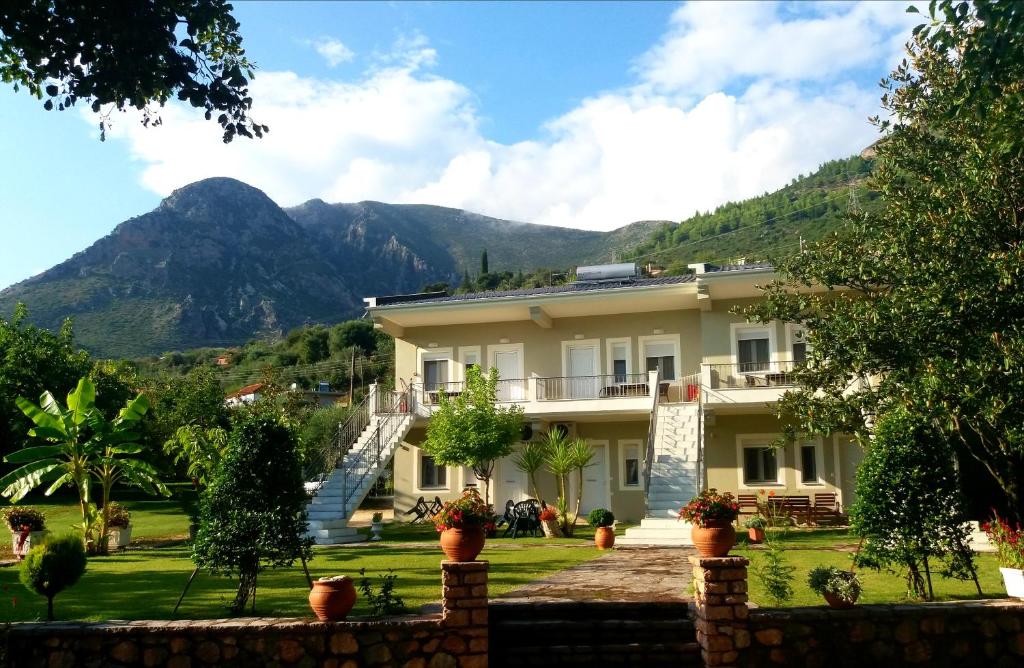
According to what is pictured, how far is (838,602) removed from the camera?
874 centimetres

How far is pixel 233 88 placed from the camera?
989 centimetres

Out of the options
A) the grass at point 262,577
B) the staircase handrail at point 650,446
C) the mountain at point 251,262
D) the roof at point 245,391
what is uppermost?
the mountain at point 251,262

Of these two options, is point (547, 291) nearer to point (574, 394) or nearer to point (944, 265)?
point (574, 394)

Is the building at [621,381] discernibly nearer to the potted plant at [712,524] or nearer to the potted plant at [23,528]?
the potted plant at [23,528]

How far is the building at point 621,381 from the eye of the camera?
77.7 feet

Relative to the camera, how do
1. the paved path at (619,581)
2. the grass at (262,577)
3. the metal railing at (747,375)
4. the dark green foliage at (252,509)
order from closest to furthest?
the dark green foliage at (252,509) → the paved path at (619,581) → the grass at (262,577) → the metal railing at (747,375)

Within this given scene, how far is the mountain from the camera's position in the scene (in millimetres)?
88688

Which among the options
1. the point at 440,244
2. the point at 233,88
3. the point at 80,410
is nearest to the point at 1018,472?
the point at 233,88

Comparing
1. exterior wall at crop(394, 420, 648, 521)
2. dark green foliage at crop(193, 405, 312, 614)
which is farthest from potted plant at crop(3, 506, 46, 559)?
exterior wall at crop(394, 420, 648, 521)

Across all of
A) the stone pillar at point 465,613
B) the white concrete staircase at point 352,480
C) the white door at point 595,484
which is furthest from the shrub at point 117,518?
the stone pillar at point 465,613

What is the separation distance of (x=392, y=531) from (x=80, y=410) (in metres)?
9.22

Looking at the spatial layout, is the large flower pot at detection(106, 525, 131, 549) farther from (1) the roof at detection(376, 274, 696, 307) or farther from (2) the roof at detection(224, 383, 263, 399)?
(2) the roof at detection(224, 383, 263, 399)

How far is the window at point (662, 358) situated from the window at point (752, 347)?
1990mm

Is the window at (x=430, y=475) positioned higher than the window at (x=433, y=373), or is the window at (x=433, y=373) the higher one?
the window at (x=433, y=373)
